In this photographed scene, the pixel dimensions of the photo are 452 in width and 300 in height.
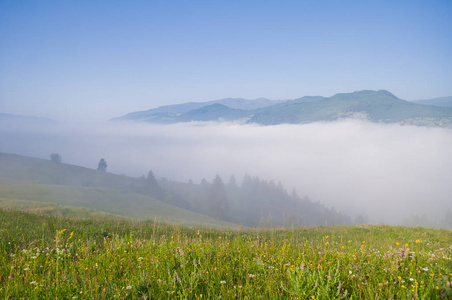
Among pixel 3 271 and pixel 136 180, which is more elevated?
pixel 3 271

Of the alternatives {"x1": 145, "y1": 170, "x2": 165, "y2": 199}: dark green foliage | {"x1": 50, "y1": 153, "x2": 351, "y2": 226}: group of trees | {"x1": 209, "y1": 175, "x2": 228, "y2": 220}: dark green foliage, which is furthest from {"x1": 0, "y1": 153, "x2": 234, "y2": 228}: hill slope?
{"x1": 209, "y1": 175, "x2": 228, "y2": 220}: dark green foliage

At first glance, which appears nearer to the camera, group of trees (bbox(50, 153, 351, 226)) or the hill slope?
the hill slope

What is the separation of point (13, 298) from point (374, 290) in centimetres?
526

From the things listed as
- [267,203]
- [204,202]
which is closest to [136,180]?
[204,202]

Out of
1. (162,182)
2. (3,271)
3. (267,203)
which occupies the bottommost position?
(267,203)

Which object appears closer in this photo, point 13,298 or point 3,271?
point 13,298

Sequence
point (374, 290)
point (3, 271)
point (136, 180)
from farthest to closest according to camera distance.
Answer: point (136, 180), point (3, 271), point (374, 290)

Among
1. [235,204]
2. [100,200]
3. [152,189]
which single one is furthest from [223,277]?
[235,204]

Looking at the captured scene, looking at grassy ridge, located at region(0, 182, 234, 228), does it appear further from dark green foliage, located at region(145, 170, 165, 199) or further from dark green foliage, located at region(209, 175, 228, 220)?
dark green foliage, located at region(145, 170, 165, 199)

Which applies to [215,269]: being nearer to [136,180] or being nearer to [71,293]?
[71,293]

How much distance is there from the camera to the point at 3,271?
5.30 metres

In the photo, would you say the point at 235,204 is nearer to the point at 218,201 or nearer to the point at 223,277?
the point at 218,201

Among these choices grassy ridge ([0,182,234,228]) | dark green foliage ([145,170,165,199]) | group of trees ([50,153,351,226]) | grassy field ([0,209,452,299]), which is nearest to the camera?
grassy field ([0,209,452,299])

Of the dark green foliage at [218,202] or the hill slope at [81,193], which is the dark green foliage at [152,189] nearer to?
the hill slope at [81,193]
